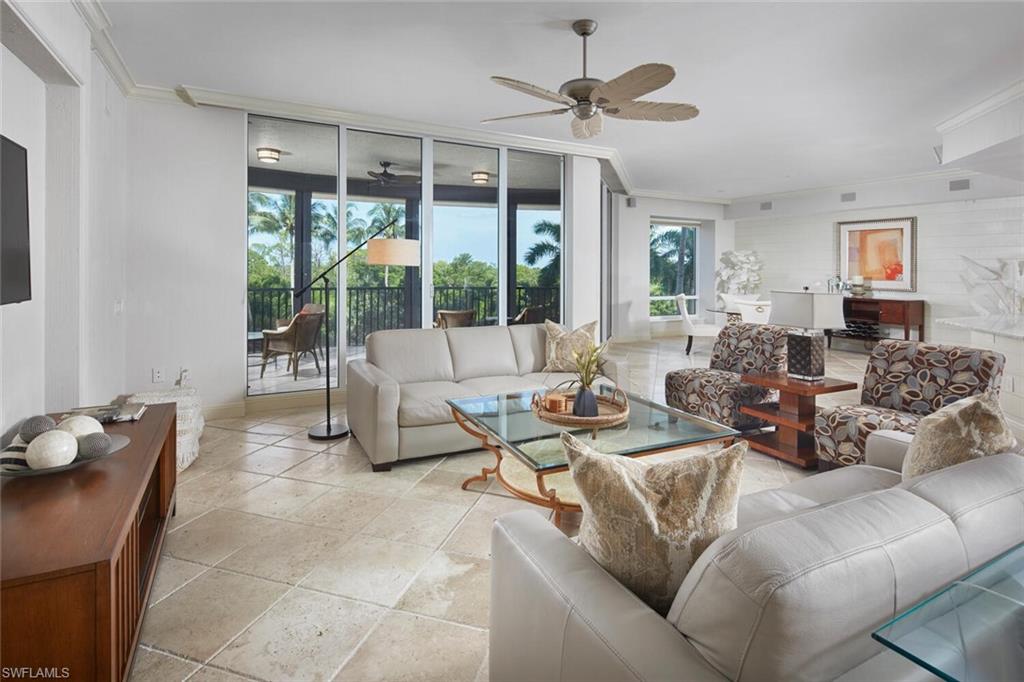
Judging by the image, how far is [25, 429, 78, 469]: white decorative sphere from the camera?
177 centimetres

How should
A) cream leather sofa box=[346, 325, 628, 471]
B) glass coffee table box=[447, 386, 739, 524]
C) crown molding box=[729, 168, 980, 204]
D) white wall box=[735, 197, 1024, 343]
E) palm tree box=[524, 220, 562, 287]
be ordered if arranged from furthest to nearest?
1. crown molding box=[729, 168, 980, 204]
2. white wall box=[735, 197, 1024, 343]
3. palm tree box=[524, 220, 562, 287]
4. cream leather sofa box=[346, 325, 628, 471]
5. glass coffee table box=[447, 386, 739, 524]

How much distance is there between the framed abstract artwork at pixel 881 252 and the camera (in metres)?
8.56

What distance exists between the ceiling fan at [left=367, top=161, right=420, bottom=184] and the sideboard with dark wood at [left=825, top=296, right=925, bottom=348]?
7352 millimetres

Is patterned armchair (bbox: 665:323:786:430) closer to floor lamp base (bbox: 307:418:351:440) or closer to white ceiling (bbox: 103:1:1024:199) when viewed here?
white ceiling (bbox: 103:1:1024:199)

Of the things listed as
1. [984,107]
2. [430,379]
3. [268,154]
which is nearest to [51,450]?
[430,379]

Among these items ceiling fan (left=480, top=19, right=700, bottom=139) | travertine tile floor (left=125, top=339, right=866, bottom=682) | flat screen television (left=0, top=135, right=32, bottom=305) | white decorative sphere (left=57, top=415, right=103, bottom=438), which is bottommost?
travertine tile floor (left=125, top=339, right=866, bottom=682)

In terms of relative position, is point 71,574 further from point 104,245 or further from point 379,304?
point 379,304

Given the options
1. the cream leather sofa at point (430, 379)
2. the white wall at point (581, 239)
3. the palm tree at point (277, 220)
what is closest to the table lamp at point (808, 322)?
the cream leather sofa at point (430, 379)

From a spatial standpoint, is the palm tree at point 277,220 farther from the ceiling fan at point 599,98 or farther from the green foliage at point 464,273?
the ceiling fan at point 599,98

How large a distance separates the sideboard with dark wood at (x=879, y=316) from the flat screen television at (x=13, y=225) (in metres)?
9.88

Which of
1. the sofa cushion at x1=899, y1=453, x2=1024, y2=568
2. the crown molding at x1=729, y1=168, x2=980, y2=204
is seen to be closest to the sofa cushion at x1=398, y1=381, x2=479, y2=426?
the sofa cushion at x1=899, y1=453, x2=1024, y2=568

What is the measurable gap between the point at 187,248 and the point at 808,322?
189 inches

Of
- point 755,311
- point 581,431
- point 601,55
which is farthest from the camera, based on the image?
point 755,311

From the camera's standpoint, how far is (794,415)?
3.58m
